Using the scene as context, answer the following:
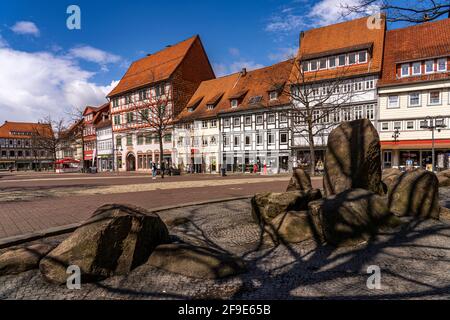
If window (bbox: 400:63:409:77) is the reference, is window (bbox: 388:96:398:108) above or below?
below

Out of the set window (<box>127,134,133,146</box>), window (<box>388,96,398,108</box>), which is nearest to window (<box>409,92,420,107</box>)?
window (<box>388,96,398,108</box>)

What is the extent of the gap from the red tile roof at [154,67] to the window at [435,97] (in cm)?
3182

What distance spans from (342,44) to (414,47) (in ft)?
22.8

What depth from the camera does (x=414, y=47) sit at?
104ft

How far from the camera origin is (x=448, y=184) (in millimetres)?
12891

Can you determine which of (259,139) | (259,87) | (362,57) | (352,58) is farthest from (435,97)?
(259,87)

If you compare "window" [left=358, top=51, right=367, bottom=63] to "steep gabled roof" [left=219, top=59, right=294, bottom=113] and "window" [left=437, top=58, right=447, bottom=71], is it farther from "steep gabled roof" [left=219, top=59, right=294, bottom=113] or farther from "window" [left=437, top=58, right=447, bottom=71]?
"steep gabled roof" [left=219, top=59, right=294, bottom=113]

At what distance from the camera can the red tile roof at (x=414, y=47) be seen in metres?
29.7

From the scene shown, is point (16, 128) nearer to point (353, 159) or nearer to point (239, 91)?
point (239, 91)

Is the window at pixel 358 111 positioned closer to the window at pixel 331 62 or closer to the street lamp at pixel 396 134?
the street lamp at pixel 396 134

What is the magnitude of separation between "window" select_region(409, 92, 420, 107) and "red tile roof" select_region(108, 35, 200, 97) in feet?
99.1

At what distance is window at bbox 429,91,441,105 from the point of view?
29.1m
